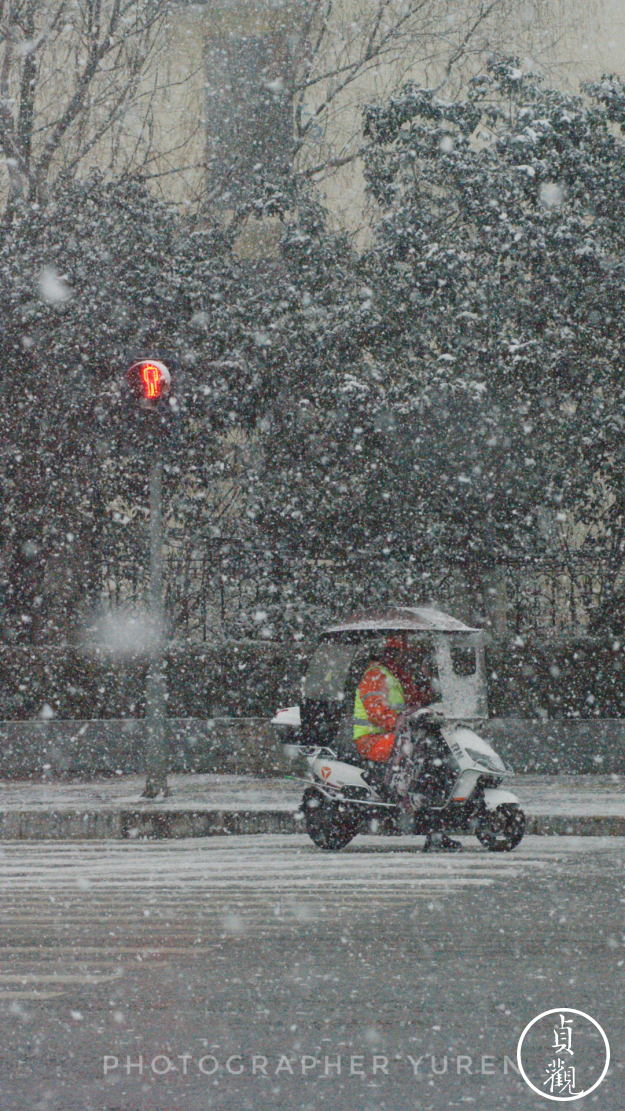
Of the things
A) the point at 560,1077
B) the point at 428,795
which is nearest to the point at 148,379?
the point at 428,795

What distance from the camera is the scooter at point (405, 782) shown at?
456 inches

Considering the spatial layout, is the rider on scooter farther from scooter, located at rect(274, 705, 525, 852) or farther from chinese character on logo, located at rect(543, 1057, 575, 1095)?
chinese character on logo, located at rect(543, 1057, 575, 1095)

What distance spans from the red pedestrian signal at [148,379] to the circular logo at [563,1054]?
382 inches

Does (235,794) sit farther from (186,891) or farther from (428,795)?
(186,891)

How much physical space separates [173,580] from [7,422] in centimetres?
294

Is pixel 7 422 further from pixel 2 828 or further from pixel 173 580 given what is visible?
pixel 2 828

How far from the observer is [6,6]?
75.0 feet

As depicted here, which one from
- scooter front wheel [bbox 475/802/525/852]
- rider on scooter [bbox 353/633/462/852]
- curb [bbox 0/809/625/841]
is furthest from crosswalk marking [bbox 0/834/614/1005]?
rider on scooter [bbox 353/633/462/852]

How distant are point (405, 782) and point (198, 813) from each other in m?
3.07

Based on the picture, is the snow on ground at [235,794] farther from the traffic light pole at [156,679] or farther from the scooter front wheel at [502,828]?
the scooter front wheel at [502,828]

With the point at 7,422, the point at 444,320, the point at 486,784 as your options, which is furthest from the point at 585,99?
the point at 486,784

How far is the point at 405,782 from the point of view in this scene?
38.0 feet

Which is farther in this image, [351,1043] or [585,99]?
[585,99]

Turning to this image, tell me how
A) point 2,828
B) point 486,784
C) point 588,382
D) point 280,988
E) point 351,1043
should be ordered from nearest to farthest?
point 351,1043 < point 280,988 < point 486,784 < point 2,828 < point 588,382
